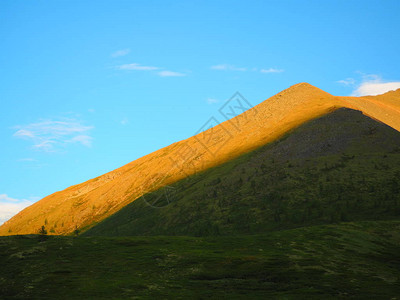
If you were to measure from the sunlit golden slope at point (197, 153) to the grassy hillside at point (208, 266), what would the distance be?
60.3 m

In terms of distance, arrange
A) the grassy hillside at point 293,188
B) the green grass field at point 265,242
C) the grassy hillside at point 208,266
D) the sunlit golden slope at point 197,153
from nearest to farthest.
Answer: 1. the grassy hillside at point 208,266
2. the green grass field at point 265,242
3. the grassy hillside at point 293,188
4. the sunlit golden slope at point 197,153

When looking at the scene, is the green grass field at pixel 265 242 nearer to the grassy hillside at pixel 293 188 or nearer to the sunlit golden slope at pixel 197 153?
the grassy hillside at pixel 293 188

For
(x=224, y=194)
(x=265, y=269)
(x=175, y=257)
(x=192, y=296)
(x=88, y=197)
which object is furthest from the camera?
(x=88, y=197)

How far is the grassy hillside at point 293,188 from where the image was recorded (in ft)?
201

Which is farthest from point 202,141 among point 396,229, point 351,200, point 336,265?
point 336,265

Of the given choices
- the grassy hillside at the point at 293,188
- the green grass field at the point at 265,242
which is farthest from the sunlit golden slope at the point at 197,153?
the green grass field at the point at 265,242

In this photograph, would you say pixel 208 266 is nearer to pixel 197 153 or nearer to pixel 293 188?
pixel 293 188

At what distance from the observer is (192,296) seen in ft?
92.8

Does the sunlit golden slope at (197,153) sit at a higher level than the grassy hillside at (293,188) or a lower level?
higher

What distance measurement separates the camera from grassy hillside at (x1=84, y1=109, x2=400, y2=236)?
61406 millimetres

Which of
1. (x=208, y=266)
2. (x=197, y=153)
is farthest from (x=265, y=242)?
(x=197, y=153)

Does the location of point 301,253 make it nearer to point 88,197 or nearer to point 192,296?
point 192,296

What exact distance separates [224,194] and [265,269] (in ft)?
152

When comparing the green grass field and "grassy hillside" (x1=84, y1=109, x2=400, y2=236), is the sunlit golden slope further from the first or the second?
the green grass field
